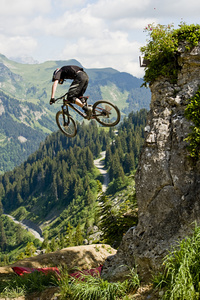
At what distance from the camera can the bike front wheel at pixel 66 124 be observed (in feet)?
49.8

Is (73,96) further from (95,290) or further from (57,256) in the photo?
(57,256)

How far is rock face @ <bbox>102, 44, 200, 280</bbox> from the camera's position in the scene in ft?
35.5

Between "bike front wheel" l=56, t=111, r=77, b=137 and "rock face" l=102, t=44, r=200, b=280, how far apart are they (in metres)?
4.33

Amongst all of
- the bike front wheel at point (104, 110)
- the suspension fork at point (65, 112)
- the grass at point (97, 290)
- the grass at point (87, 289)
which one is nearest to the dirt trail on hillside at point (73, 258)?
the grass at point (87, 289)

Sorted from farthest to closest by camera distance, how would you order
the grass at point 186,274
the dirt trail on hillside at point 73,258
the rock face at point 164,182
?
the dirt trail on hillside at point 73,258 → the rock face at point 164,182 → the grass at point 186,274

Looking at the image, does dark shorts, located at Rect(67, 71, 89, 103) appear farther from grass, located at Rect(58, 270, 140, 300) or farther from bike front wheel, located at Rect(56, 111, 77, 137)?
grass, located at Rect(58, 270, 140, 300)

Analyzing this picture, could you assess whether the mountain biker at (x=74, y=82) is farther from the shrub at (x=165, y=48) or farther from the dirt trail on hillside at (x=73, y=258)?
the dirt trail on hillside at (x=73, y=258)

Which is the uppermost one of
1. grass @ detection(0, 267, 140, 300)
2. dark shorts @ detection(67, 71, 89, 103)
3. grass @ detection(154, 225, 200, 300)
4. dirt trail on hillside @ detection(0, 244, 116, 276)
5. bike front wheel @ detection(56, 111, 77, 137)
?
dark shorts @ detection(67, 71, 89, 103)

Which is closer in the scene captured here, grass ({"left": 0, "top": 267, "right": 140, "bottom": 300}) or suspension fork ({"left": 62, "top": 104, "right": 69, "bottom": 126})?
grass ({"left": 0, "top": 267, "right": 140, "bottom": 300})

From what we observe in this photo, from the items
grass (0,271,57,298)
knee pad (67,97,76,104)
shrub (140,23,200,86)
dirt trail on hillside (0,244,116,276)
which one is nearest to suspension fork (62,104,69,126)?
knee pad (67,97,76,104)

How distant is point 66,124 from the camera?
15.4m

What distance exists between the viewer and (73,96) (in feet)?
41.9

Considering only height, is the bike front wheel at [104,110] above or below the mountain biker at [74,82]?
below

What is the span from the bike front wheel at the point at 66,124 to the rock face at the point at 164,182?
4331 mm
